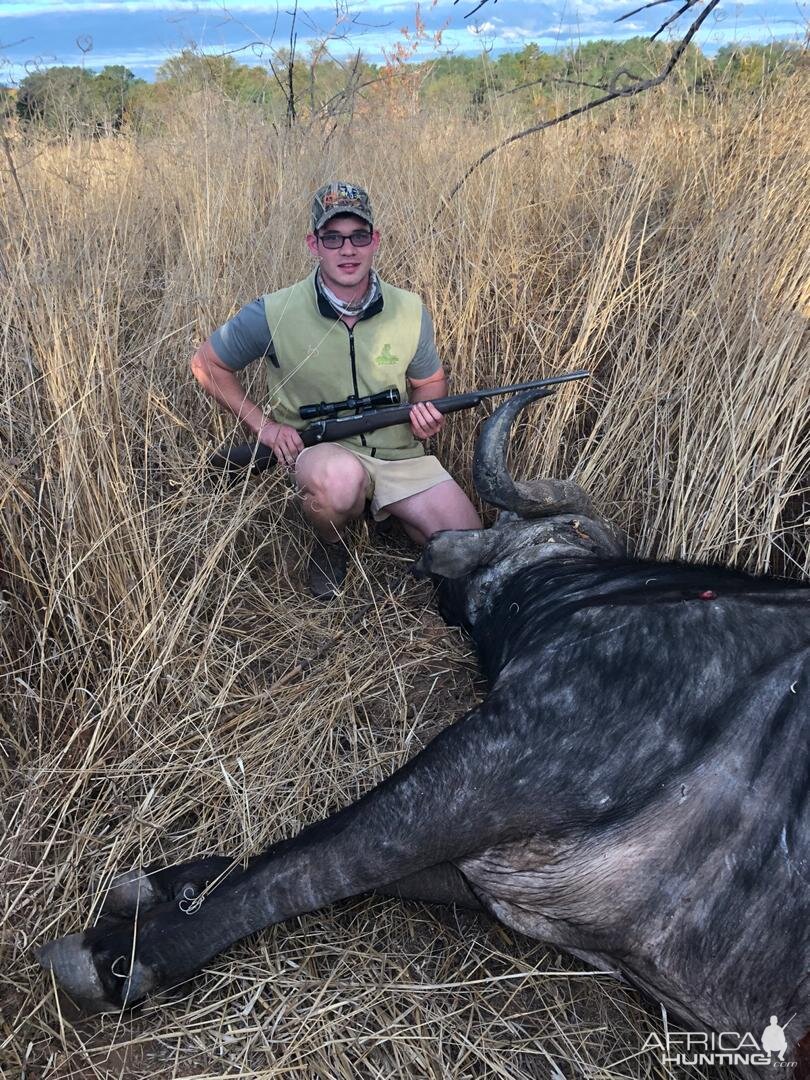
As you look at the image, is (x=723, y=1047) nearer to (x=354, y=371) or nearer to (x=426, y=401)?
(x=426, y=401)

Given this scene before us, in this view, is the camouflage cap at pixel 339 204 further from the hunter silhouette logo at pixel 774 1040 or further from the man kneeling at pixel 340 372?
the hunter silhouette logo at pixel 774 1040

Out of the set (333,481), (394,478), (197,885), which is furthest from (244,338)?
(197,885)

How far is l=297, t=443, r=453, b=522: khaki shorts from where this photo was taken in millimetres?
3291

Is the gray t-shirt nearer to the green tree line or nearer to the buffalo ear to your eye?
the buffalo ear

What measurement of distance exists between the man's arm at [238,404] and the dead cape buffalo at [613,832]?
131cm

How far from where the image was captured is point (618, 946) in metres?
1.90

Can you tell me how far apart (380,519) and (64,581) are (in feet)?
4.45

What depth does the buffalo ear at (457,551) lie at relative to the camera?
2715 mm

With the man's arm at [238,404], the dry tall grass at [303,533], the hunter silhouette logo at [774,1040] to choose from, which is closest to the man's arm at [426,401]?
the dry tall grass at [303,533]

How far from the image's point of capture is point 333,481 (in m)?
3.08

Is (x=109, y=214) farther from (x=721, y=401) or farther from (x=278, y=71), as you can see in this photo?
(x=721, y=401)

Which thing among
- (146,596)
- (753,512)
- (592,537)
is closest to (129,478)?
(146,596)

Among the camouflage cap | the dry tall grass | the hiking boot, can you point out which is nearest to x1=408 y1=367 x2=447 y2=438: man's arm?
the dry tall grass

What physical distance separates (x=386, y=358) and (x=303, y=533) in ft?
2.43
